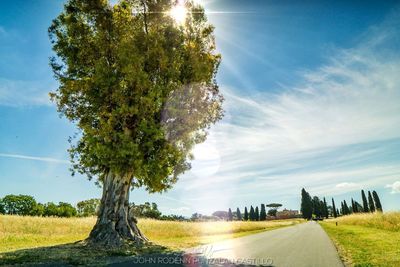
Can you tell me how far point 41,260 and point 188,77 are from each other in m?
12.3

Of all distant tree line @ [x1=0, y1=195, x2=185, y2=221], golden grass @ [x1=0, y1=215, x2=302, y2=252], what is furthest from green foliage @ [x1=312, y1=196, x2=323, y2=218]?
golden grass @ [x1=0, y1=215, x2=302, y2=252]

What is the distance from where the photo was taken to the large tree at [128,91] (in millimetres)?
16781

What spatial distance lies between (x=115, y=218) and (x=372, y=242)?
14468 mm

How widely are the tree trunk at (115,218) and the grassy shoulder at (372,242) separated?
11.3m

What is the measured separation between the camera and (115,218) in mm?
18531

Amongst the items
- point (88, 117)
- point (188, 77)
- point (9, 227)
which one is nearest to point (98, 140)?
point (88, 117)

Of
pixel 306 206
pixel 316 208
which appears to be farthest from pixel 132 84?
pixel 316 208

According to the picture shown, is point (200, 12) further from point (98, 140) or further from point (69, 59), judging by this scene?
point (98, 140)

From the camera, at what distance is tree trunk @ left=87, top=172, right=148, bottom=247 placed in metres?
17.5

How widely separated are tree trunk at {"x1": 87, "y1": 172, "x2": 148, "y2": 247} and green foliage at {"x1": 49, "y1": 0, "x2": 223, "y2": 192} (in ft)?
2.76

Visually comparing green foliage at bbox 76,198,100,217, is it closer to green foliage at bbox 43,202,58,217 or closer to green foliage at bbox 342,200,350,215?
green foliage at bbox 43,202,58,217

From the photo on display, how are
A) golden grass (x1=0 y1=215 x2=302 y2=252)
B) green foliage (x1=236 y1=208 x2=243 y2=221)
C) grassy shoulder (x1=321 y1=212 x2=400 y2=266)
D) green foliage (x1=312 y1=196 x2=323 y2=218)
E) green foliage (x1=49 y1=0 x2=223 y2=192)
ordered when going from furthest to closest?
green foliage (x1=236 y1=208 x2=243 y2=221), green foliage (x1=312 y1=196 x2=323 y2=218), golden grass (x1=0 y1=215 x2=302 y2=252), green foliage (x1=49 y1=0 x2=223 y2=192), grassy shoulder (x1=321 y1=212 x2=400 y2=266)

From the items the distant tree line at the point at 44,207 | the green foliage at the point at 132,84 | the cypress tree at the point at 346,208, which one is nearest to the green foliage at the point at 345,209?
the cypress tree at the point at 346,208

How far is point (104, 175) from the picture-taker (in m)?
20.1
